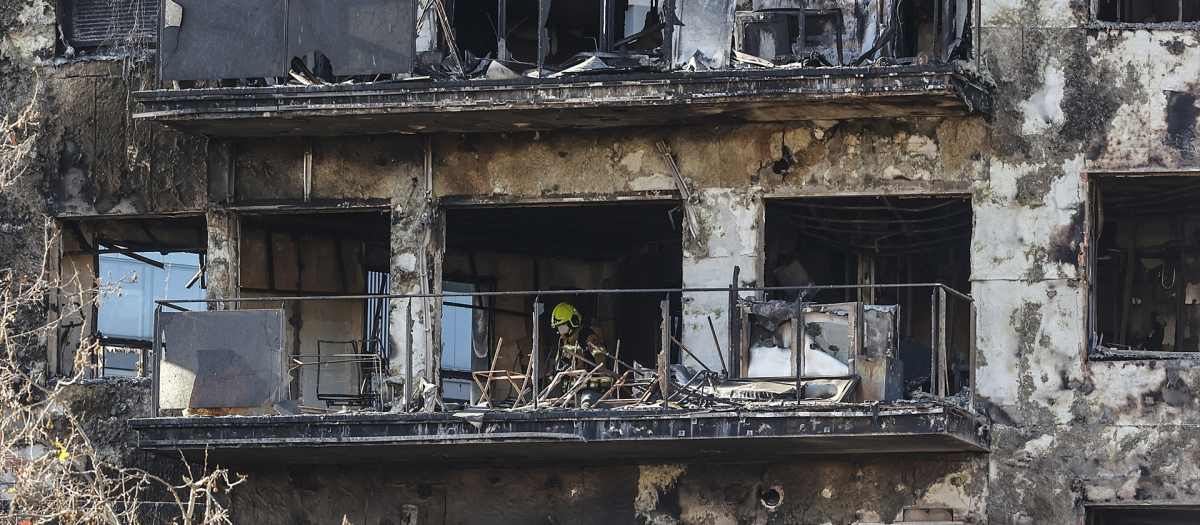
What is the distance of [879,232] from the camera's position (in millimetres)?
17516

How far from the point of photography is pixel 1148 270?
18.1 meters

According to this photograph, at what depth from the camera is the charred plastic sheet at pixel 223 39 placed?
1580 centimetres

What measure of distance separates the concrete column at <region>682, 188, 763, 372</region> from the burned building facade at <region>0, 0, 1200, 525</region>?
27 mm

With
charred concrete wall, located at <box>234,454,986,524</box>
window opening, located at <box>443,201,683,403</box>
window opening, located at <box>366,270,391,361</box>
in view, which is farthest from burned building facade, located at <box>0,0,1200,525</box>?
window opening, located at <box>443,201,683,403</box>

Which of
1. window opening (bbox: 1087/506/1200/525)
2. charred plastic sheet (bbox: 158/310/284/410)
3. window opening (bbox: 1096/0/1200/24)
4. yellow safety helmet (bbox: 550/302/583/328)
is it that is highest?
window opening (bbox: 1096/0/1200/24)

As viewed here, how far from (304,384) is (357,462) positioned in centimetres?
273

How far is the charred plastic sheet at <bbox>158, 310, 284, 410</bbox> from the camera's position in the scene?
15.1m

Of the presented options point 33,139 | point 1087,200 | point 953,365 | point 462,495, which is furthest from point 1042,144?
point 33,139

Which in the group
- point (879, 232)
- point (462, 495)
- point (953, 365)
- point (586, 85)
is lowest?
point (462, 495)

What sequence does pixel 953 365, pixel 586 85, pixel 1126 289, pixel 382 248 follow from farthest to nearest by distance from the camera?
1. pixel 382 248
2. pixel 1126 289
3. pixel 953 365
4. pixel 586 85

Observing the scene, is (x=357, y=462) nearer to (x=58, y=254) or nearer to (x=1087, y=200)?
(x=58, y=254)

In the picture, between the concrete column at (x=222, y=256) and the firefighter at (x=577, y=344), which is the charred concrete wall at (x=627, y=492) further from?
the concrete column at (x=222, y=256)

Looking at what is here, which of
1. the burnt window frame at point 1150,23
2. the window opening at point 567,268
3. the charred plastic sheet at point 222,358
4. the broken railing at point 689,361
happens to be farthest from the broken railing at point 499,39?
the window opening at point 567,268

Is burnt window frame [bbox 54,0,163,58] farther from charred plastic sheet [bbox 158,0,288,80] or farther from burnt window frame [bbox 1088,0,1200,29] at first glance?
burnt window frame [bbox 1088,0,1200,29]
